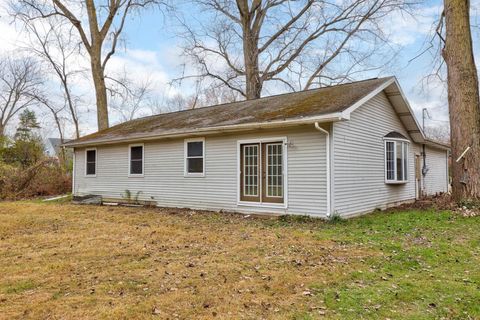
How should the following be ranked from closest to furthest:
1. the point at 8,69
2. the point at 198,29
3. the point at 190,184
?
the point at 190,184
the point at 198,29
the point at 8,69

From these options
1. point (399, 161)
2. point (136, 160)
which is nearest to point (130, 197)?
point (136, 160)

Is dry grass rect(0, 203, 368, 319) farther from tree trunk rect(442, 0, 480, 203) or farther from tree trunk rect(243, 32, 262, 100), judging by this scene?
tree trunk rect(243, 32, 262, 100)

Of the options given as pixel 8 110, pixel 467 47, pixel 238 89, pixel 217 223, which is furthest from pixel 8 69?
pixel 467 47

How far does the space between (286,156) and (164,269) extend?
201 inches

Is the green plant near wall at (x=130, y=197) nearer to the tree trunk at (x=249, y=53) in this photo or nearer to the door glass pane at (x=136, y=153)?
the door glass pane at (x=136, y=153)

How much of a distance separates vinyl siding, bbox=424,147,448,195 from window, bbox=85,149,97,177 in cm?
1439

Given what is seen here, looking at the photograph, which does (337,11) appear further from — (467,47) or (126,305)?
(126,305)

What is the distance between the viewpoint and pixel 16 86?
3225 cm

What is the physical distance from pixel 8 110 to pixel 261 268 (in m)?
36.7

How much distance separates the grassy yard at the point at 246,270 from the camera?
11.5 ft

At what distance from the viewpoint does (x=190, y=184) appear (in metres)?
11.3

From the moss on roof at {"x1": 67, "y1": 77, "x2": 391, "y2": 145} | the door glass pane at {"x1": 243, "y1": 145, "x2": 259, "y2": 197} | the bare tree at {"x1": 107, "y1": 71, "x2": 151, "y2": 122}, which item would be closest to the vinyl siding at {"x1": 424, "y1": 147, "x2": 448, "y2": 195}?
the moss on roof at {"x1": 67, "y1": 77, "x2": 391, "y2": 145}

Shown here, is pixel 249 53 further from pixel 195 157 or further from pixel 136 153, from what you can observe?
pixel 195 157

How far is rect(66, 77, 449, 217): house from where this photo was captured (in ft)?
28.4
